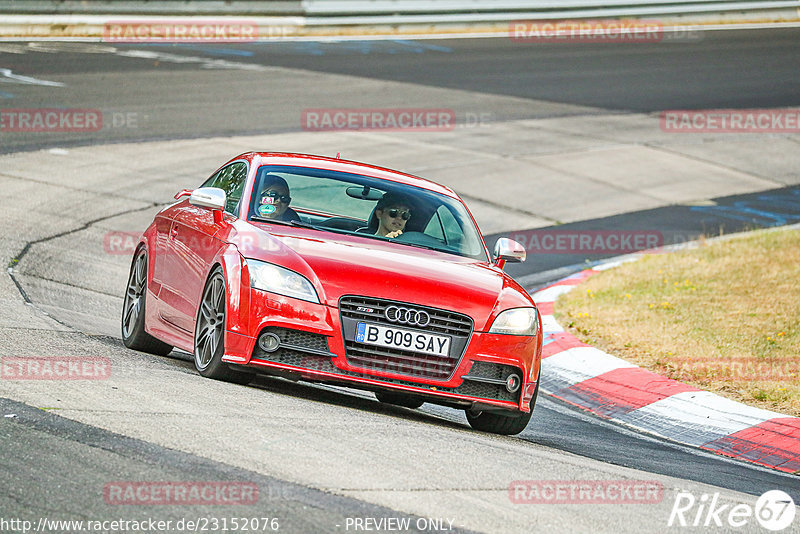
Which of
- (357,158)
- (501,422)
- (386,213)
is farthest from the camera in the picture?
(357,158)

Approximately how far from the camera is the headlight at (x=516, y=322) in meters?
7.24

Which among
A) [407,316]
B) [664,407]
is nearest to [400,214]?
[407,316]

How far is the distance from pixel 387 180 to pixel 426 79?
57.6 feet

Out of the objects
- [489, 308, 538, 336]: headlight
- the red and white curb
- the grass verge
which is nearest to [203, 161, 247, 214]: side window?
[489, 308, 538, 336]: headlight

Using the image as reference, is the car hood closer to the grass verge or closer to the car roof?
the car roof

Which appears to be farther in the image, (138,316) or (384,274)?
(138,316)

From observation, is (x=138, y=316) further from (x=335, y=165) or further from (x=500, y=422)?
(x=500, y=422)

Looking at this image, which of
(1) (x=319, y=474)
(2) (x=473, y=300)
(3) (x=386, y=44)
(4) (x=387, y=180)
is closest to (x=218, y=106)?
(3) (x=386, y=44)

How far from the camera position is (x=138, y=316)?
348 inches

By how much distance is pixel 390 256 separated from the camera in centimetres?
751

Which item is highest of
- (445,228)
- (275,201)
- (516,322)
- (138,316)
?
(275,201)

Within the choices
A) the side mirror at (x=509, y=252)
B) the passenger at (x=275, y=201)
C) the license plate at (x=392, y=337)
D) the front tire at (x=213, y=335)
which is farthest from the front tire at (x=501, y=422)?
the passenger at (x=275, y=201)

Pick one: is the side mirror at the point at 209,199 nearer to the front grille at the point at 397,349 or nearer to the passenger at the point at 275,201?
the passenger at the point at 275,201

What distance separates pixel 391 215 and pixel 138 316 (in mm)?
2013
